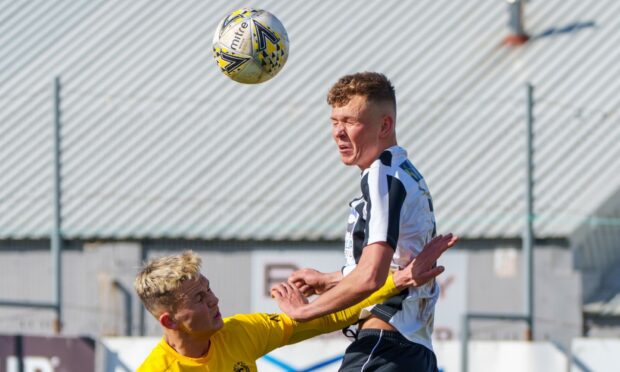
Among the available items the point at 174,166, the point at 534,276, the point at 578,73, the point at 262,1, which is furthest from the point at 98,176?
the point at 578,73

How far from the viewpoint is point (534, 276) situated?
32.2 ft

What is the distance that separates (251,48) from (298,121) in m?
5.21

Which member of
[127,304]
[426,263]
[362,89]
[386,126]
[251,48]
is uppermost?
[251,48]

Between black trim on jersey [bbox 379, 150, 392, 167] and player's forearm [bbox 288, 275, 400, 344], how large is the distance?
0.44 metres

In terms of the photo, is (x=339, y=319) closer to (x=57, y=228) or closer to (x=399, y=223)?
(x=399, y=223)

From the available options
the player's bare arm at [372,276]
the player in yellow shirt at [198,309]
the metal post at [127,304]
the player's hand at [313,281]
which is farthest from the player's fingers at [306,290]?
the metal post at [127,304]

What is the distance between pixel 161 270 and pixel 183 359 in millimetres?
367

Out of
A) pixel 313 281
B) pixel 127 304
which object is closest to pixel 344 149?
pixel 313 281

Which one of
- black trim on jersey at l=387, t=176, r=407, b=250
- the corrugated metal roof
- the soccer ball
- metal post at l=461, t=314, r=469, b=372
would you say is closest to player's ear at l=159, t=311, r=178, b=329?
black trim on jersey at l=387, t=176, r=407, b=250

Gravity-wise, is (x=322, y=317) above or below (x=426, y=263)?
below

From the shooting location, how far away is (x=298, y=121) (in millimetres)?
10664

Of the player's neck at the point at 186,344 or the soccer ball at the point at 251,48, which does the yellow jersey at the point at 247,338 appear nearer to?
the player's neck at the point at 186,344

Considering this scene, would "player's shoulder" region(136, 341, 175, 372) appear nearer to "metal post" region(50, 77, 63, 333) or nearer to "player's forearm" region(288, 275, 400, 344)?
"player's forearm" region(288, 275, 400, 344)

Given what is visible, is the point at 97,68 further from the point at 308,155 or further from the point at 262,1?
the point at 308,155
